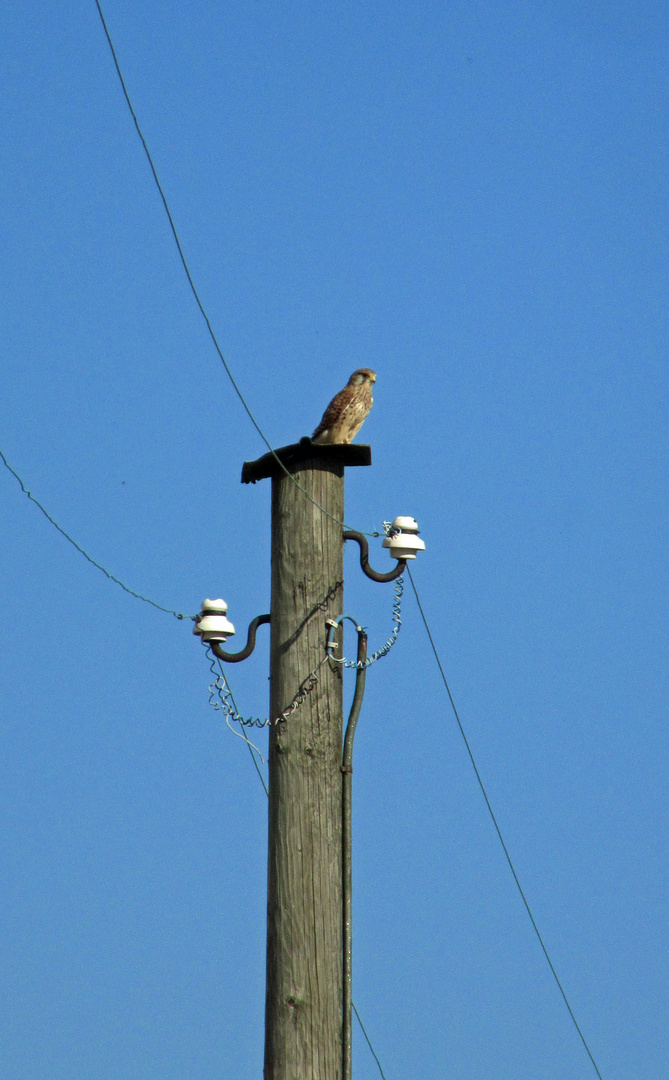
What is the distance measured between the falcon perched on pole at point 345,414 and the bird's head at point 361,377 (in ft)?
0.08

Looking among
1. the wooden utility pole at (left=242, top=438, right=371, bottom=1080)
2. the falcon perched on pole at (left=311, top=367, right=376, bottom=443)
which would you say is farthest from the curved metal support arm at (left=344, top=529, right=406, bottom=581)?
the falcon perched on pole at (left=311, top=367, right=376, bottom=443)

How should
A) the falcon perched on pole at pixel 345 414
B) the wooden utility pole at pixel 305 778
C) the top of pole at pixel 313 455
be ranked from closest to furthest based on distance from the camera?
the wooden utility pole at pixel 305 778
the top of pole at pixel 313 455
the falcon perched on pole at pixel 345 414

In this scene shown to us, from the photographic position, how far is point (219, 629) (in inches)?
185

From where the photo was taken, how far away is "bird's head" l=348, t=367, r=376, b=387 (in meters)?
7.04

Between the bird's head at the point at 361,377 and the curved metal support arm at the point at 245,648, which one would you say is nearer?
the curved metal support arm at the point at 245,648

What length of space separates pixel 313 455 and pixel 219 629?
27.1 inches

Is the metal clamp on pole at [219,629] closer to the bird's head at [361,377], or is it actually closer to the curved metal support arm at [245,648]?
the curved metal support arm at [245,648]

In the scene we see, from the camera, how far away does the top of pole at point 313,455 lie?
4566mm

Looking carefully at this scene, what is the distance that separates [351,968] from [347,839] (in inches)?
15.2

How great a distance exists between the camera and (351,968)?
415 cm

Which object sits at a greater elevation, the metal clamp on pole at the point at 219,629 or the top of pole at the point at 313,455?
the top of pole at the point at 313,455

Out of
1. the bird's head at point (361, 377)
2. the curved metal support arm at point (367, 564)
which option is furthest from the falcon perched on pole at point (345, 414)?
the curved metal support arm at point (367, 564)

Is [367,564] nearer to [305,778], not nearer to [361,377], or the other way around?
[305,778]

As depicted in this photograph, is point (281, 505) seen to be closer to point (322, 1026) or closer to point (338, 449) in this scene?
point (338, 449)
